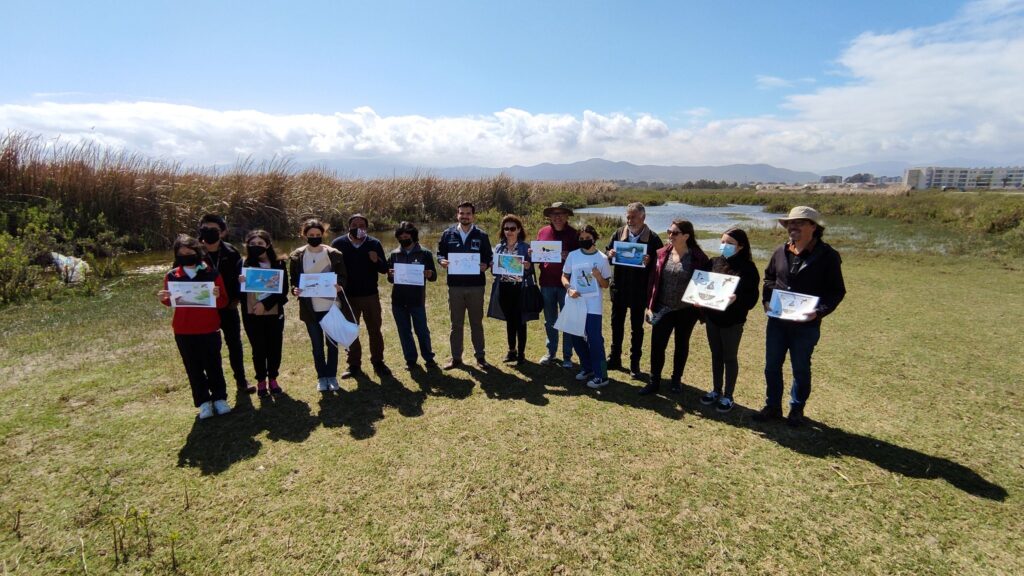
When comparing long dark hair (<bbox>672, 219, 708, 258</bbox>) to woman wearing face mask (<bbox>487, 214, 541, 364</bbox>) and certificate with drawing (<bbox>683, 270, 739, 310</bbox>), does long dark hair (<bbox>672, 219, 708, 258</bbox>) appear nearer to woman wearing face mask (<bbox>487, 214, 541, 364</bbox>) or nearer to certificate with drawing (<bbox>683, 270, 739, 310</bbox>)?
certificate with drawing (<bbox>683, 270, 739, 310</bbox>)

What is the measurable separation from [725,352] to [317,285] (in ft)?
14.3

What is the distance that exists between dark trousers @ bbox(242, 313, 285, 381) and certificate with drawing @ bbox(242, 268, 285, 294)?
1.25 feet

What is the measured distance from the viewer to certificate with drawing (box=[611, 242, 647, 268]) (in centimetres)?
542

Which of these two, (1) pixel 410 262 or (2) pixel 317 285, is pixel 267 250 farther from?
(1) pixel 410 262

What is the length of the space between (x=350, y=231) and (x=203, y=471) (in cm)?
279

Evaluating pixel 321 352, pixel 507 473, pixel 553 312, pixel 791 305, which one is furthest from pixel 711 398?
pixel 321 352

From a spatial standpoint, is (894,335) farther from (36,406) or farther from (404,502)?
(36,406)

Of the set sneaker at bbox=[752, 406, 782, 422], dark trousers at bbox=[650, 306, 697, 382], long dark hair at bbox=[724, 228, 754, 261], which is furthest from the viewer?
dark trousers at bbox=[650, 306, 697, 382]

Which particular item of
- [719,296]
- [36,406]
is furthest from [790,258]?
[36,406]

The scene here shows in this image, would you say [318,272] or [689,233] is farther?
[318,272]

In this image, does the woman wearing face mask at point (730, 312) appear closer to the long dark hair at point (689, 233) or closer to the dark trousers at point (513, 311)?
the long dark hair at point (689, 233)

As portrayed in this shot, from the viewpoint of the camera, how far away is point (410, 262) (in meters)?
5.66

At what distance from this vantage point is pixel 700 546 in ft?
9.98

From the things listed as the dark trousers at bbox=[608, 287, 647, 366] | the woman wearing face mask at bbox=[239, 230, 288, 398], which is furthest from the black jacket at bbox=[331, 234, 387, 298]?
the dark trousers at bbox=[608, 287, 647, 366]
